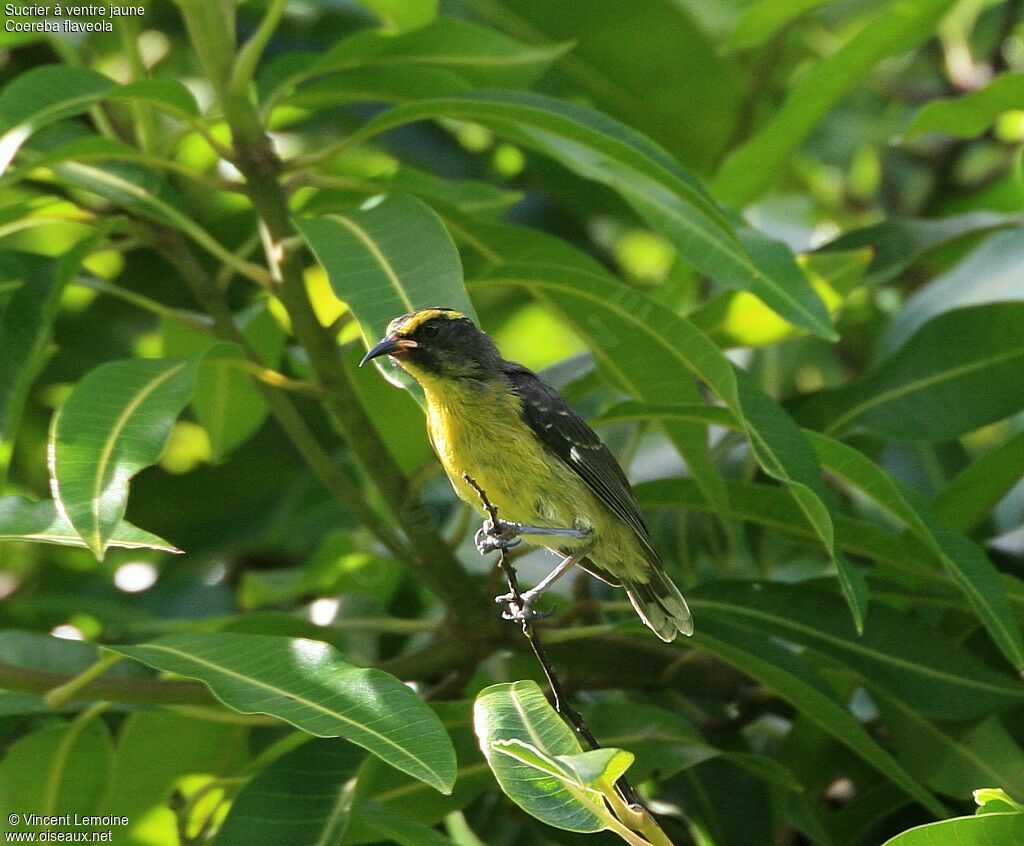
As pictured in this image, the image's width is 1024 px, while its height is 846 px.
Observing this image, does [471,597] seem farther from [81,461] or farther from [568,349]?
[568,349]

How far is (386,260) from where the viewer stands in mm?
2527

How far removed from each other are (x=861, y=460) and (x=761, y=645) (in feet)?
1.78

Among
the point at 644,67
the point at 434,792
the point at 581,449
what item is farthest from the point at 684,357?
the point at 644,67

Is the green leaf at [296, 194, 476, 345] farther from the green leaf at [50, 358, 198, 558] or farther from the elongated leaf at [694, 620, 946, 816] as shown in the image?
the elongated leaf at [694, 620, 946, 816]

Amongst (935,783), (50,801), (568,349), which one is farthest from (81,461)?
(568,349)

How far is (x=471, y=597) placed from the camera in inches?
113

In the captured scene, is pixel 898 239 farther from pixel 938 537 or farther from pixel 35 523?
pixel 35 523

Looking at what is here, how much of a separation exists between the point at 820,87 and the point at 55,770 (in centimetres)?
265

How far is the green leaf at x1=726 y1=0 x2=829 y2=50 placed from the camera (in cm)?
364

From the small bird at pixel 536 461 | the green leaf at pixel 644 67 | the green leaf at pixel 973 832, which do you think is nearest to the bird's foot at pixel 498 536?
the small bird at pixel 536 461

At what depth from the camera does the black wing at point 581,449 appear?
2.83m

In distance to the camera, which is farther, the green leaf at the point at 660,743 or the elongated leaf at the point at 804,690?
the green leaf at the point at 660,743

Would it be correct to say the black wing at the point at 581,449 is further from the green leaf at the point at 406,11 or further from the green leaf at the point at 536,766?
the green leaf at the point at 406,11

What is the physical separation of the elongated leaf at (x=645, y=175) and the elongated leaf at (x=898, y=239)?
0.93m
